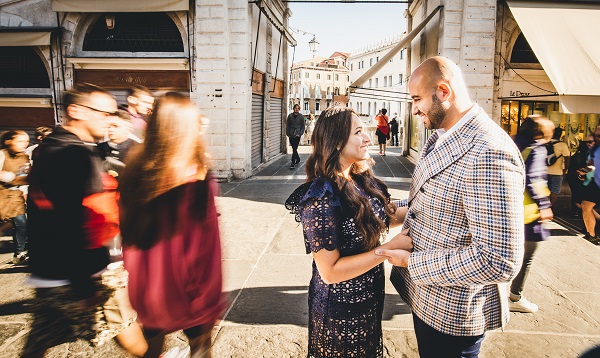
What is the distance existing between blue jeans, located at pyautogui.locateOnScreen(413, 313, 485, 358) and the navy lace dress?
0.32 metres

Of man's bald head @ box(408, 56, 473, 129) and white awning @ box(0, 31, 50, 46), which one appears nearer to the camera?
man's bald head @ box(408, 56, 473, 129)

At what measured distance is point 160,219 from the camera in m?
2.00

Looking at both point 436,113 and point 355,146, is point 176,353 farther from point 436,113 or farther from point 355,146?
point 436,113

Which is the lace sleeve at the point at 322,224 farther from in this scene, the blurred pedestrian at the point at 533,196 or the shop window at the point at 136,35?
the shop window at the point at 136,35

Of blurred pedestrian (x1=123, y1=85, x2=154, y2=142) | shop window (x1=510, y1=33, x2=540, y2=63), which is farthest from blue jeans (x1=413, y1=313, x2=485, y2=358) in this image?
shop window (x1=510, y1=33, x2=540, y2=63)

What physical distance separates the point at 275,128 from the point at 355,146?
1373 centimetres

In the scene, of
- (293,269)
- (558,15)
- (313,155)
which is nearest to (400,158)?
(558,15)

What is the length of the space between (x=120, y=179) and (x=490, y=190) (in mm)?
1792

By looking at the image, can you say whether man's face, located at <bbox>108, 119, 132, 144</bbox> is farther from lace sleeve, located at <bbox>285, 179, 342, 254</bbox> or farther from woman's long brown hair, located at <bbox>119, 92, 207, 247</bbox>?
lace sleeve, located at <bbox>285, 179, 342, 254</bbox>

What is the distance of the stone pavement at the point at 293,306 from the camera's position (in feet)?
10.4

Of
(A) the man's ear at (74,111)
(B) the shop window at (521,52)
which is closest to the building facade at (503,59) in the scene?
(B) the shop window at (521,52)

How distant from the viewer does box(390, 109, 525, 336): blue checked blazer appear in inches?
54.8

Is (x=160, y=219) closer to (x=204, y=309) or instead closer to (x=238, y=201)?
(x=204, y=309)

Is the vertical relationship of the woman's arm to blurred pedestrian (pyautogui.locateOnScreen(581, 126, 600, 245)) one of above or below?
above
